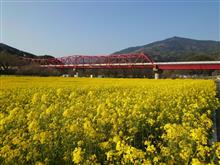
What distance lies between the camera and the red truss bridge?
86.1 m

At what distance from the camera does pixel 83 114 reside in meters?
9.19

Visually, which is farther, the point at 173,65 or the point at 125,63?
the point at 125,63

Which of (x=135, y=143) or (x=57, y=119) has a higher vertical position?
(x=57, y=119)

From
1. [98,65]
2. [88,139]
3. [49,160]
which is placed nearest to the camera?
[49,160]

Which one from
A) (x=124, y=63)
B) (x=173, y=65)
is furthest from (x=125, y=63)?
(x=173, y=65)

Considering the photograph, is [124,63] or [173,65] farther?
[124,63]

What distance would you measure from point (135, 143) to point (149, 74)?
11712 cm

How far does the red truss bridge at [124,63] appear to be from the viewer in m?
86.1

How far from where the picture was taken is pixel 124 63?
108m

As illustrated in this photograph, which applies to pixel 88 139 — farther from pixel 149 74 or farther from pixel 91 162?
pixel 149 74

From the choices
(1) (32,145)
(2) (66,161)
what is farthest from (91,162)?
(1) (32,145)

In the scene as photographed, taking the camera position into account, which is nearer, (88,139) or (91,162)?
(91,162)

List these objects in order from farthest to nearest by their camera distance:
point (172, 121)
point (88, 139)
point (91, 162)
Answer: point (172, 121), point (88, 139), point (91, 162)

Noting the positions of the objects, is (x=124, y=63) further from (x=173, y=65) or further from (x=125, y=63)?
(x=173, y=65)
